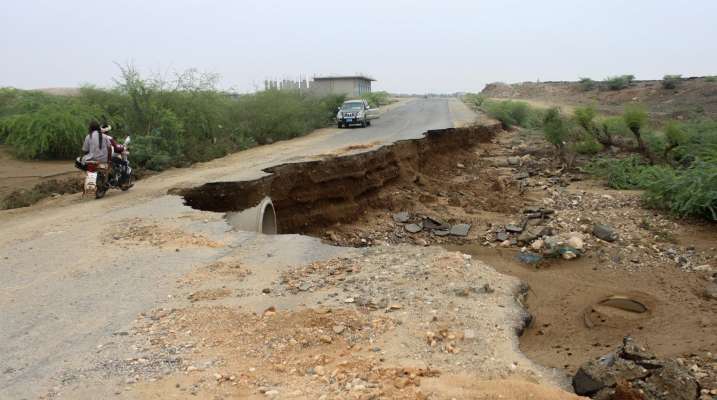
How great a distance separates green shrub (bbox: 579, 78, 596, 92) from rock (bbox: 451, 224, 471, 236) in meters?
53.5

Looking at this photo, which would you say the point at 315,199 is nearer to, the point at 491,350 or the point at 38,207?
the point at 38,207

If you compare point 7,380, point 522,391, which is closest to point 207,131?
point 7,380

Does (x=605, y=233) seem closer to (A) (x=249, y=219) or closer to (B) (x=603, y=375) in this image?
(A) (x=249, y=219)

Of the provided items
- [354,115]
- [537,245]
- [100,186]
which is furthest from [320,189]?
[354,115]

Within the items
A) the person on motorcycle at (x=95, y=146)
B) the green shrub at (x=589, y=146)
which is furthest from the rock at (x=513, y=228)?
the green shrub at (x=589, y=146)

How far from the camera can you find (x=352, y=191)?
13.7 m

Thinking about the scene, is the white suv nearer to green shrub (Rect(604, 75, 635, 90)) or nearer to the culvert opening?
the culvert opening

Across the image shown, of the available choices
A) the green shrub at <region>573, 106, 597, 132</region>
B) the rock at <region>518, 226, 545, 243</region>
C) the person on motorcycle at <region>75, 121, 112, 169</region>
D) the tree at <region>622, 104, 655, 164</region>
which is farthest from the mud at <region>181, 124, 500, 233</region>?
the tree at <region>622, 104, 655, 164</region>

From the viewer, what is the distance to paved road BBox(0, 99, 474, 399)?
423 cm

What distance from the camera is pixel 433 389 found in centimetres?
370

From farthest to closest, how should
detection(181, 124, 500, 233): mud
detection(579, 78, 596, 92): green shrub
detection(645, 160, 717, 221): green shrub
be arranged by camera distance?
detection(579, 78, 596, 92): green shrub < detection(181, 124, 500, 233): mud < detection(645, 160, 717, 221): green shrub

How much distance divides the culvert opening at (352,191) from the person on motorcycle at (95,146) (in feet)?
5.40

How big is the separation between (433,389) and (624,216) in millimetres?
8902

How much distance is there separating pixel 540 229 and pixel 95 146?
8.83 meters
